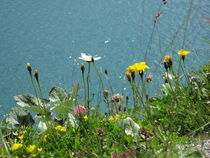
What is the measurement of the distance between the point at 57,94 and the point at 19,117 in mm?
211

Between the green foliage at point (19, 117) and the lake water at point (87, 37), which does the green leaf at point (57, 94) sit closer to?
the green foliage at point (19, 117)

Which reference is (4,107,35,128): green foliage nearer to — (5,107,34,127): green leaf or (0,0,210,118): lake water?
(5,107,34,127): green leaf

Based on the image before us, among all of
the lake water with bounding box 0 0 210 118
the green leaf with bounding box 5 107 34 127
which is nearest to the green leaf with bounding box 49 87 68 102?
the green leaf with bounding box 5 107 34 127

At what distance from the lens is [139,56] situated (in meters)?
3.22

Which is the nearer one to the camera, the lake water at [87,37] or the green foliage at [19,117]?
the green foliage at [19,117]

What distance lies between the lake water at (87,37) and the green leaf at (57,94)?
1.07 m

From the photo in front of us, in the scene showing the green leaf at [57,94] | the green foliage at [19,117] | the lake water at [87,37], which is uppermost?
the lake water at [87,37]

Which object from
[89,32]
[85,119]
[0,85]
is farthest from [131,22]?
[85,119]

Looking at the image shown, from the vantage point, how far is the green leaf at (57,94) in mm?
1710

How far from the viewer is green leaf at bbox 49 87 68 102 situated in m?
1.71

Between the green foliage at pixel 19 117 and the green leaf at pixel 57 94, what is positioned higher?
the green leaf at pixel 57 94

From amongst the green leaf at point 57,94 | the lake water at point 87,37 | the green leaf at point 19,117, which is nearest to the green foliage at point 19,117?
the green leaf at point 19,117

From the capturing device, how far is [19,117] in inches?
65.2

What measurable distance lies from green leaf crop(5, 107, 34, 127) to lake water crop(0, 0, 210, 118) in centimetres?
108
